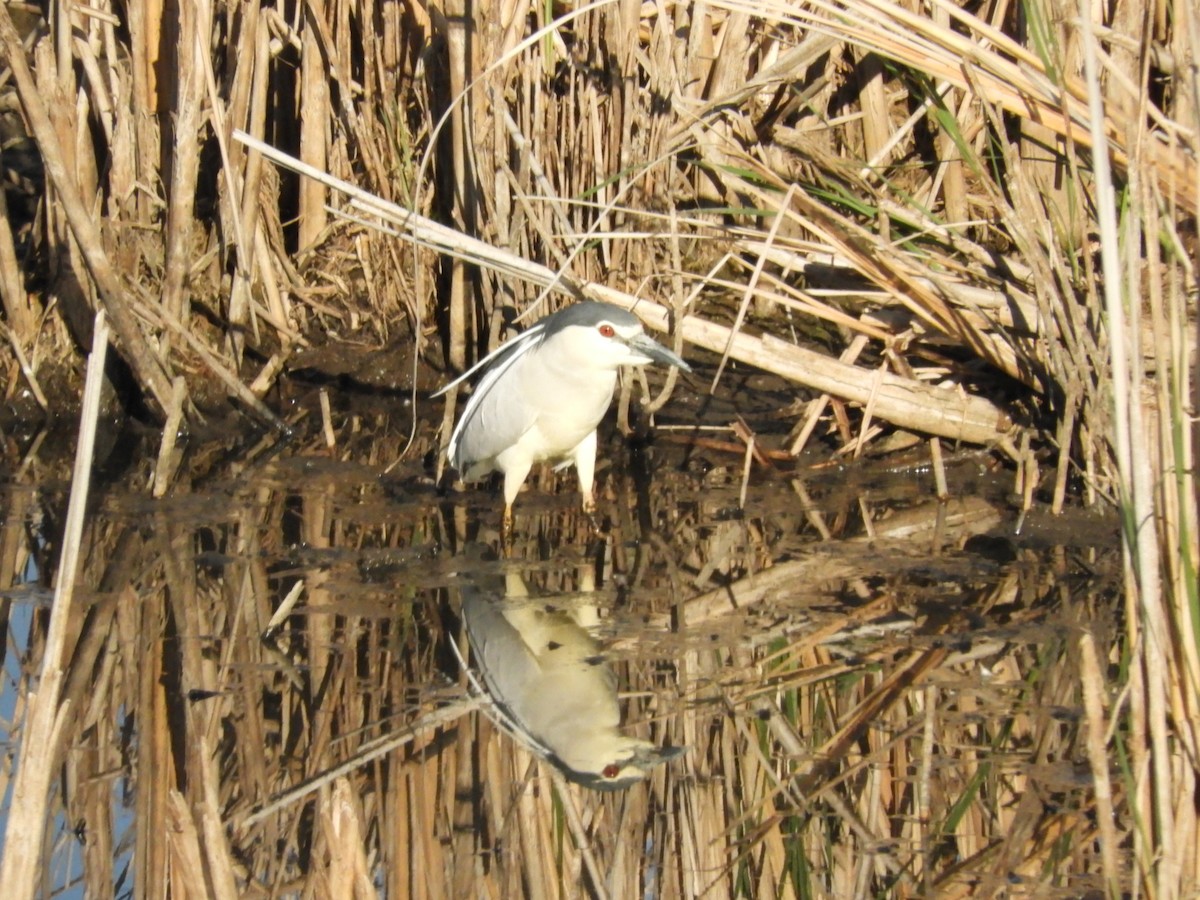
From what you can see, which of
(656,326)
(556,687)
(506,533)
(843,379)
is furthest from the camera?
(656,326)

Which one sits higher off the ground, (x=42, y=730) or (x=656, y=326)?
(x=656, y=326)

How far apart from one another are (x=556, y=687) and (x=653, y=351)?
70.0 inches

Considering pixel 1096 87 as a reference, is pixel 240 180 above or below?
above

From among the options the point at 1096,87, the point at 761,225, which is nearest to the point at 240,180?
the point at 761,225

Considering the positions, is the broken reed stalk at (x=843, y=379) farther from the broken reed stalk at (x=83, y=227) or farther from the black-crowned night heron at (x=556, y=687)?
the black-crowned night heron at (x=556, y=687)

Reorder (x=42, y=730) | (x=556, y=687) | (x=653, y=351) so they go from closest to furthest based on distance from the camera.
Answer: (x=42, y=730) → (x=556, y=687) → (x=653, y=351)

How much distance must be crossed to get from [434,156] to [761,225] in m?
1.60

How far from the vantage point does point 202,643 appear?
4859mm

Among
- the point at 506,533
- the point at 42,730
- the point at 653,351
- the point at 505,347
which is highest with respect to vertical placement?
the point at 505,347

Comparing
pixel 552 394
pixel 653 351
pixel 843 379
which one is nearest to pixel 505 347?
pixel 552 394

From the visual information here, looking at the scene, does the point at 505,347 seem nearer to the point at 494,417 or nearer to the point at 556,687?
the point at 494,417

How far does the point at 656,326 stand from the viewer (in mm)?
6391

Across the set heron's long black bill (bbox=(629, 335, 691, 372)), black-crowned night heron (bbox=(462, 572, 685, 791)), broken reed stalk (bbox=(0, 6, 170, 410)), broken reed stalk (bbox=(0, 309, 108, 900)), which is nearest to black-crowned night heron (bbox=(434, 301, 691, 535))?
heron's long black bill (bbox=(629, 335, 691, 372))

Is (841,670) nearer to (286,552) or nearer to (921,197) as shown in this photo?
(286,552)
